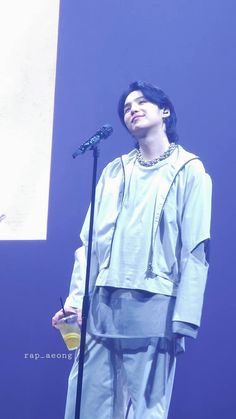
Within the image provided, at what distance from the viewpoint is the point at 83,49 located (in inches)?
96.0

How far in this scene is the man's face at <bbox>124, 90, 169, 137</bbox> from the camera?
1894 mm

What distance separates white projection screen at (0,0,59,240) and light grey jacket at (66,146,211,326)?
1.73 feet

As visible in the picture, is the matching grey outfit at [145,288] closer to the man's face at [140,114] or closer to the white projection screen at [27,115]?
the man's face at [140,114]

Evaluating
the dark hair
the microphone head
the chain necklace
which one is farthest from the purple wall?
the microphone head

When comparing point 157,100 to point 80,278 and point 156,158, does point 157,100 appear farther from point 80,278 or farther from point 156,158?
point 80,278

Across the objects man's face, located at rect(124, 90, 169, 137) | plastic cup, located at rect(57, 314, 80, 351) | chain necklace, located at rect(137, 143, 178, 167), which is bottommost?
plastic cup, located at rect(57, 314, 80, 351)

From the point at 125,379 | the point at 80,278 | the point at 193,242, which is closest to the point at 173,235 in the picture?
the point at 193,242

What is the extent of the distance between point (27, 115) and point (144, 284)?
105cm

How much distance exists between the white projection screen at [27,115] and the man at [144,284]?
56cm

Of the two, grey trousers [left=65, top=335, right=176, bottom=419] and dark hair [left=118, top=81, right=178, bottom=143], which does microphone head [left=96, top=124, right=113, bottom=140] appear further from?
grey trousers [left=65, top=335, right=176, bottom=419]

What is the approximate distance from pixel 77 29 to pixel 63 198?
0.70 metres

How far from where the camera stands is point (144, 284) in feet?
5.49

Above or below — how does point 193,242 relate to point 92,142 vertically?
below

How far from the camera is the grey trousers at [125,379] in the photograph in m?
1.66
